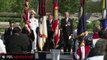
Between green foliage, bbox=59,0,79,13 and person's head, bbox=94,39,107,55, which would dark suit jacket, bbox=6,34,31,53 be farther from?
green foliage, bbox=59,0,79,13

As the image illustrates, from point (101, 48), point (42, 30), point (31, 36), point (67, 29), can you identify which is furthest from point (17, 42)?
point (67, 29)

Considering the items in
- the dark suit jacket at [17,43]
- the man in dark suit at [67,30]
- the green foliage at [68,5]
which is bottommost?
the green foliage at [68,5]

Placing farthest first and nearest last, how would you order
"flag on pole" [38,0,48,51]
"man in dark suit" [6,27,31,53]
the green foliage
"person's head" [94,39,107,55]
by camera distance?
1. the green foliage
2. "flag on pole" [38,0,48,51]
3. "man in dark suit" [6,27,31,53]
4. "person's head" [94,39,107,55]

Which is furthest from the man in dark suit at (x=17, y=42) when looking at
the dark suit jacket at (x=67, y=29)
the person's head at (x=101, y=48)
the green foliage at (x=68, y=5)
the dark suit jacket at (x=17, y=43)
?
the green foliage at (x=68, y=5)

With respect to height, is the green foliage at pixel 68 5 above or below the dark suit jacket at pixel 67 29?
below

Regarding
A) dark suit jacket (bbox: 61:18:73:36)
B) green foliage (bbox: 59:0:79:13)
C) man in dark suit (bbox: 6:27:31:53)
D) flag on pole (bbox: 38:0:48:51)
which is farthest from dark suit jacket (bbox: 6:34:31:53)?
green foliage (bbox: 59:0:79:13)

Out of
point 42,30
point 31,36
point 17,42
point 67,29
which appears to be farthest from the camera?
point 67,29

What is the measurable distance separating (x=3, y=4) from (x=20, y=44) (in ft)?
101

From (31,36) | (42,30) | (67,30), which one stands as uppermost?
(42,30)

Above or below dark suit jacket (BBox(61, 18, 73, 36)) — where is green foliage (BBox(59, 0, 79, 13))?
below

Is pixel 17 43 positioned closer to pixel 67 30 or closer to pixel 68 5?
pixel 67 30

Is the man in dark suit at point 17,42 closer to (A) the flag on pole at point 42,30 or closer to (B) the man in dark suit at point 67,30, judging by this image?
(A) the flag on pole at point 42,30

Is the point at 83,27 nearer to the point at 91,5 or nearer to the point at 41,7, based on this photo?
the point at 41,7

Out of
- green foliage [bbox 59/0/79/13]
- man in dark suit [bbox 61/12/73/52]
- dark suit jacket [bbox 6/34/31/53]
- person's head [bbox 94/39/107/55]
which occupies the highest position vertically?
person's head [bbox 94/39/107/55]
